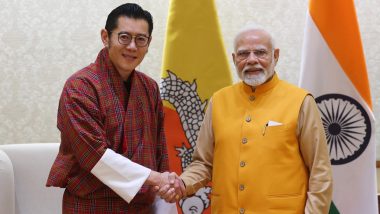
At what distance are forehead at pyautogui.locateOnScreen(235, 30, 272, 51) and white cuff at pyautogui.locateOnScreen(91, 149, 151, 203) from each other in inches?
24.4

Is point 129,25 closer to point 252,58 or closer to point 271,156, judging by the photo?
point 252,58

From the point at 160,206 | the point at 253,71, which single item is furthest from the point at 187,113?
the point at 253,71

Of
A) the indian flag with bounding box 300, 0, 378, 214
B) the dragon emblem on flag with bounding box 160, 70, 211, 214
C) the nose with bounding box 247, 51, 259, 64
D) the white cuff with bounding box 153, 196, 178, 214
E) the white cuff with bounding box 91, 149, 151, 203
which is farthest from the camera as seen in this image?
the dragon emblem on flag with bounding box 160, 70, 211, 214

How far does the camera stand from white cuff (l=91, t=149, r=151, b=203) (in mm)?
1726

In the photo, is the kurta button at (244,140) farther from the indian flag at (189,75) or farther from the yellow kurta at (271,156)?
the indian flag at (189,75)

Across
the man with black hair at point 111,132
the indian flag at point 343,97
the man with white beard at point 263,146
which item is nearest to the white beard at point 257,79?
the man with white beard at point 263,146

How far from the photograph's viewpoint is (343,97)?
248cm

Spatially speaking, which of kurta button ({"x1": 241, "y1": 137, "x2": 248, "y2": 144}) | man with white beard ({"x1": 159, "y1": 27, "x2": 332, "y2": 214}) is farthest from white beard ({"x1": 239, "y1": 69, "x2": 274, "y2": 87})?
kurta button ({"x1": 241, "y1": 137, "x2": 248, "y2": 144})

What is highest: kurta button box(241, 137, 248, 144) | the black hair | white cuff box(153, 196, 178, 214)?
the black hair

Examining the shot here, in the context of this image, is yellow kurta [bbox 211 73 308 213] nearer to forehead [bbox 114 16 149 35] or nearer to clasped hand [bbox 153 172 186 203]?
clasped hand [bbox 153 172 186 203]

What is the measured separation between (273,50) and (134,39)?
54 cm

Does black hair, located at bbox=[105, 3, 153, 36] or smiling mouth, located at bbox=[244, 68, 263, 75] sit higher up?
black hair, located at bbox=[105, 3, 153, 36]

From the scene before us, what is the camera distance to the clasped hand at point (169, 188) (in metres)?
1.85

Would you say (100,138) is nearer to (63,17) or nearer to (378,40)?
(63,17)
